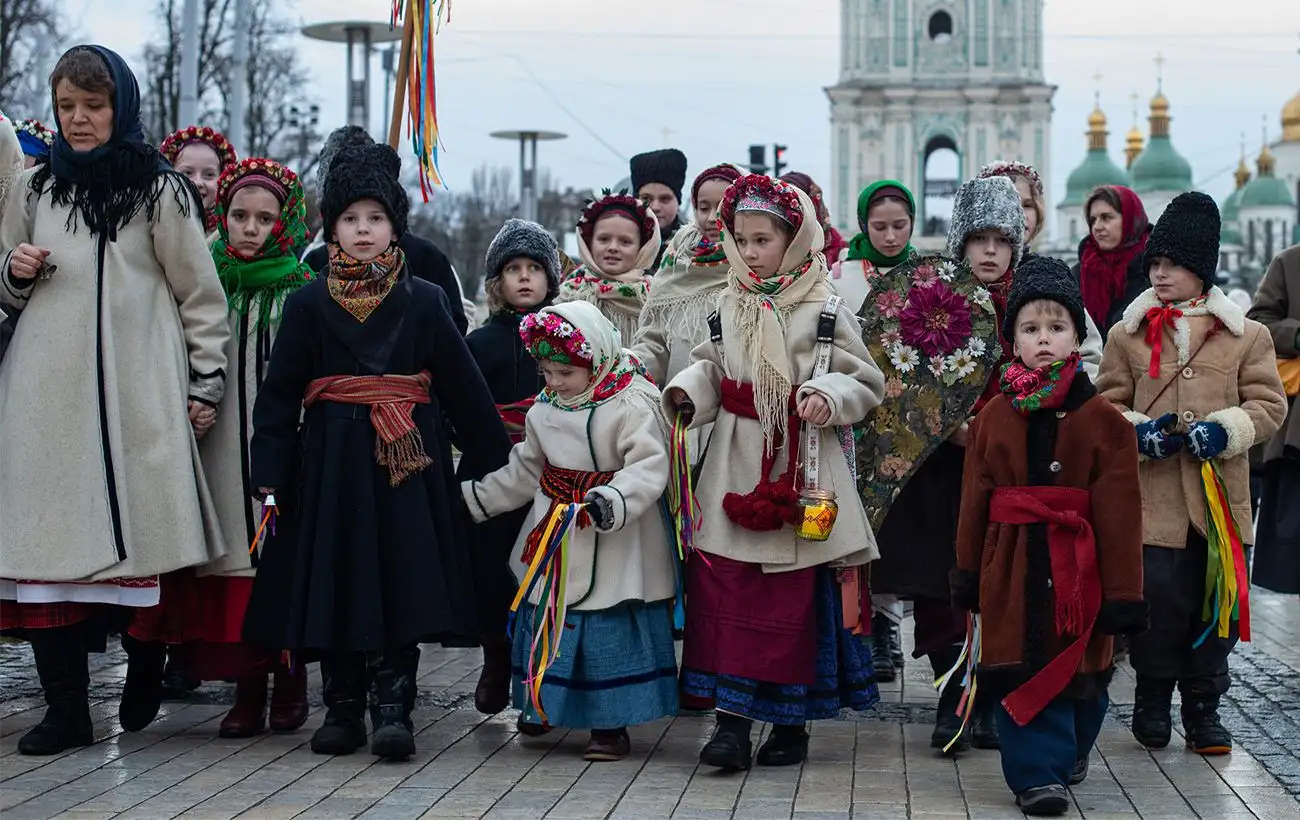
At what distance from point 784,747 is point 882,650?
7.10 feet

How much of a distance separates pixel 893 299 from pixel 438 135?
5.90 ft

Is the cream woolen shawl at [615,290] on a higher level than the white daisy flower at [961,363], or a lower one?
higher

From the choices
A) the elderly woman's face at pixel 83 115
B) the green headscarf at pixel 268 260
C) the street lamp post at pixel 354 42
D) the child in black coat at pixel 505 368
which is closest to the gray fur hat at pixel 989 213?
the child in black coat at pixel 505 368

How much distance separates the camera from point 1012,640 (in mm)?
5910

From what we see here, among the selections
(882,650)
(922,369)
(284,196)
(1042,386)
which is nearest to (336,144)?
(284,196)

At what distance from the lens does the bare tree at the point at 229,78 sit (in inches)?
1307

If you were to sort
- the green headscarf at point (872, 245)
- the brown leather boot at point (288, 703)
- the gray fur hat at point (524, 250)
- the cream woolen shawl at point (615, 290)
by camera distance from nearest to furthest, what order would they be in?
1. the brown leather boot at point (288, 703)
2. the cream woolen shawl at point (615, 290)
3. the green headscarf at point (872, 245)
4. the gray fur hat at point (524, 250)

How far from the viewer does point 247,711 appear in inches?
270

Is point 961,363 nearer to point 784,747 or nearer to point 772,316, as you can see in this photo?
point 772,316

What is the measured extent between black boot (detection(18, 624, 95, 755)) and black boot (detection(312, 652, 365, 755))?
29.2 inches

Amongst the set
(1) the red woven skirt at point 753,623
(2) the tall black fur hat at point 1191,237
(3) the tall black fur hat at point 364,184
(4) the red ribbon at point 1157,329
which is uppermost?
(3) the tall black fur hat at point 364,184

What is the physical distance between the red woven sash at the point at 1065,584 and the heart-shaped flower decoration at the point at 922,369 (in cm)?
107

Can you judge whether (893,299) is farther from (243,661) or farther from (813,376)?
(243,661)

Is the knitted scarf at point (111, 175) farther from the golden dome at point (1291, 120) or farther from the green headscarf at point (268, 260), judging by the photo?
the golden dome at point (1291, 120)
